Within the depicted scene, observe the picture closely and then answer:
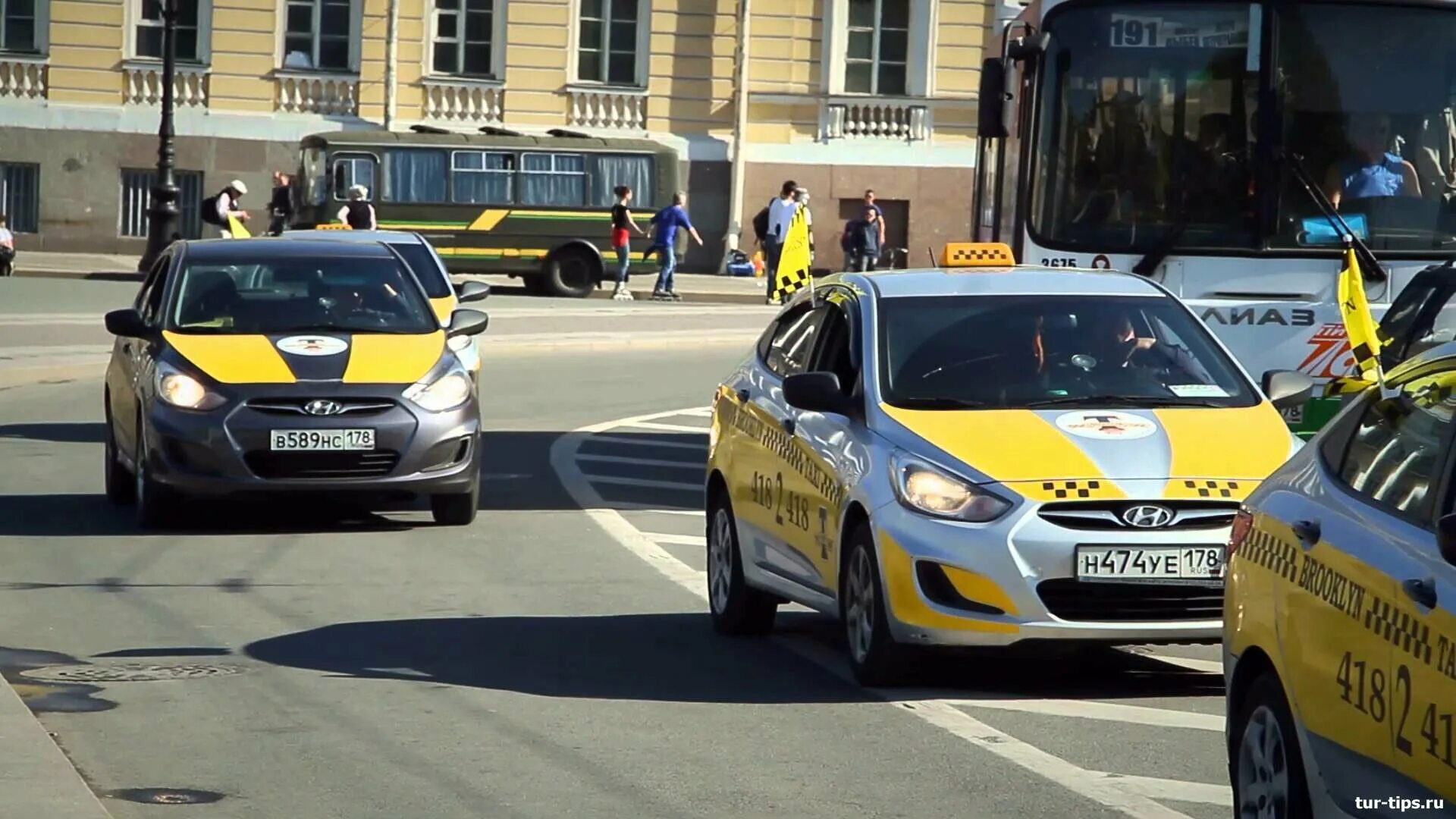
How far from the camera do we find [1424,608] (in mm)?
4879

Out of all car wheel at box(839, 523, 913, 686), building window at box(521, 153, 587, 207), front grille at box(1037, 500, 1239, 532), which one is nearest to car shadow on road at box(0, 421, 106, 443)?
car wheel at box(839, 523, 913, 686)

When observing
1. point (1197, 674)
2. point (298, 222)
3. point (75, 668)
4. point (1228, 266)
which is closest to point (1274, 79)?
point (1228, 266)

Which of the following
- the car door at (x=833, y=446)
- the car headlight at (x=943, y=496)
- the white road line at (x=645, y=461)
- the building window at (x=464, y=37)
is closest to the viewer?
the car headlight at (x=943, y=496)

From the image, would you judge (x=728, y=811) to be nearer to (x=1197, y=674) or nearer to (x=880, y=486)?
(x=880, y=486)

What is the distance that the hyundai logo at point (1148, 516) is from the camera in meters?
8.37

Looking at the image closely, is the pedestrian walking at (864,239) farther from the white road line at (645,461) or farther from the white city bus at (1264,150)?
the white city bus at (1264,150)

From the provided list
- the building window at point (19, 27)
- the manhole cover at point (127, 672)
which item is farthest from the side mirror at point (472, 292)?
the building window at point (19, 27)

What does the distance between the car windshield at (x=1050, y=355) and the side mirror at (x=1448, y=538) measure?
14.8 ft

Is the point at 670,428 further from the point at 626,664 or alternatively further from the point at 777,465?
the point at 626,664

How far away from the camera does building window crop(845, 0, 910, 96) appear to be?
155ft

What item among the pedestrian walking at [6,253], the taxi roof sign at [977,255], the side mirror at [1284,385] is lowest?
the pedestrian walking at [6,253]

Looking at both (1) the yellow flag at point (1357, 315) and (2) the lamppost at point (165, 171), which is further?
(2) the lamppost at point (165, 171)

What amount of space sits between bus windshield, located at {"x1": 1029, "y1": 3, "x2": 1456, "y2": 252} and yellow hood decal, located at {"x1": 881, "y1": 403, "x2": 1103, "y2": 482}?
478 cm

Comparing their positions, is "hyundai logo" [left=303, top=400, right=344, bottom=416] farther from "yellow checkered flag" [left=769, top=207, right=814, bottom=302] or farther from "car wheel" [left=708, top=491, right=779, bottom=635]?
"yellow checkered flag" [left=769, top=207, right=814, bottom=302]
